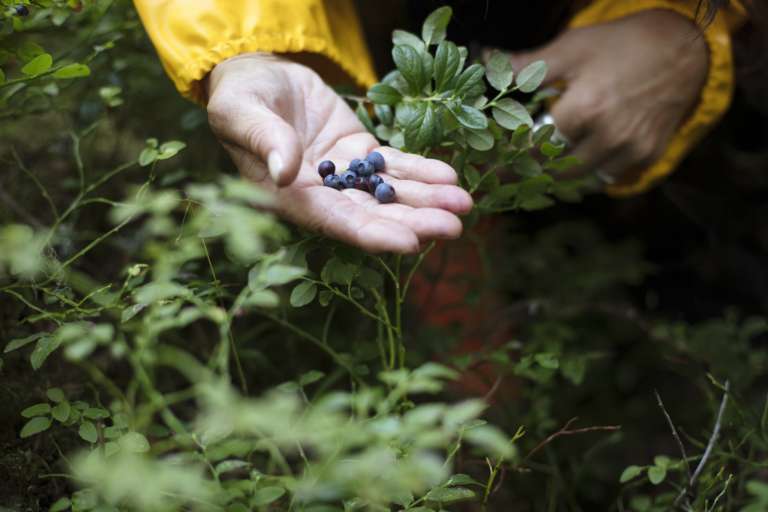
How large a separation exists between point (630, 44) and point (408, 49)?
0.86 m

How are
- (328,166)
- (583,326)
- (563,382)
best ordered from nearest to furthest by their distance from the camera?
1. (328,166)
2. (563,382)
3. (583,326)

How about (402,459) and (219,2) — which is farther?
(219,2)

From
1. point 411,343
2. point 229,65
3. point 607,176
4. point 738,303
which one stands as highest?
point 229,65

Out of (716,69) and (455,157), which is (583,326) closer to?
(716,69)

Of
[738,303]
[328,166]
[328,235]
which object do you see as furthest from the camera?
[738,303]

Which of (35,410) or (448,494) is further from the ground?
(35,410)

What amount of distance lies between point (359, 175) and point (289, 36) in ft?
1.52

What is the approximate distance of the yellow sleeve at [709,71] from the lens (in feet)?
5.42

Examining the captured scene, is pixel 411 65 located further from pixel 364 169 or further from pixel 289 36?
pixel 289 36

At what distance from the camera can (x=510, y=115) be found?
1061 mm

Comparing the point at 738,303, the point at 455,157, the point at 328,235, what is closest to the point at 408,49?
the point at 455,157

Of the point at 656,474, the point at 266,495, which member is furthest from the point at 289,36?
the point at 656,474

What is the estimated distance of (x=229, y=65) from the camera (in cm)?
125

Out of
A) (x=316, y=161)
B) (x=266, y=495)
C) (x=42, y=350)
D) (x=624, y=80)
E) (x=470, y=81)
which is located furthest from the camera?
(x=624, y=80)
